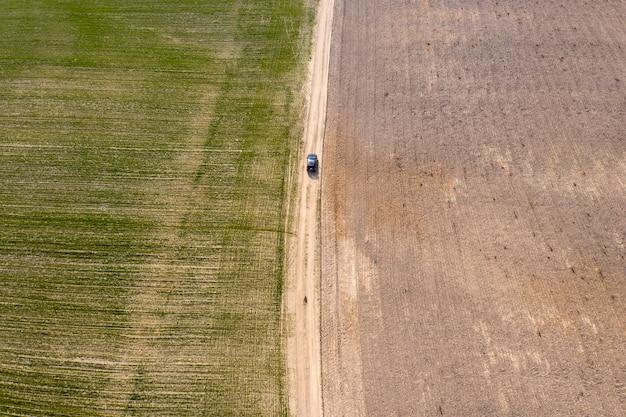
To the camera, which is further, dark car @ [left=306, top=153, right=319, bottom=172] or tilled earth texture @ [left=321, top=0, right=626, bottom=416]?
dark car @ [left=306, top=153, right=319, bottom=172]

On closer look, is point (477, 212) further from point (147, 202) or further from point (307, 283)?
point (147, 202)

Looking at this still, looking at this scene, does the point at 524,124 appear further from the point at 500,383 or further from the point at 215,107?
the point at 215,107

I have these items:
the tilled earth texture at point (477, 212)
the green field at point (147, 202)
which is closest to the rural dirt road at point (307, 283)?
the tilled earth texture at point (477, 212)

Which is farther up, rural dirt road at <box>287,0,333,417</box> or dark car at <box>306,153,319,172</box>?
dark car at <box>306,153,319,172</box>

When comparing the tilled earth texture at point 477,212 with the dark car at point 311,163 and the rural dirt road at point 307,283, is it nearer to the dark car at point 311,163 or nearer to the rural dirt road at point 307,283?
the rural dirt road at point 307,283

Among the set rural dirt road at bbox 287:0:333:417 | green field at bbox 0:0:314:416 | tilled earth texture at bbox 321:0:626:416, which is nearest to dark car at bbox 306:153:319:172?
rural dirt road at bbox 287:0:333:417

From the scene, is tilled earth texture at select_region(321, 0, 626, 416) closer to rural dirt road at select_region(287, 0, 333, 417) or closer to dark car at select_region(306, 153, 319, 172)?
rural dirt road at select_region(287, 0, 333, 417)
